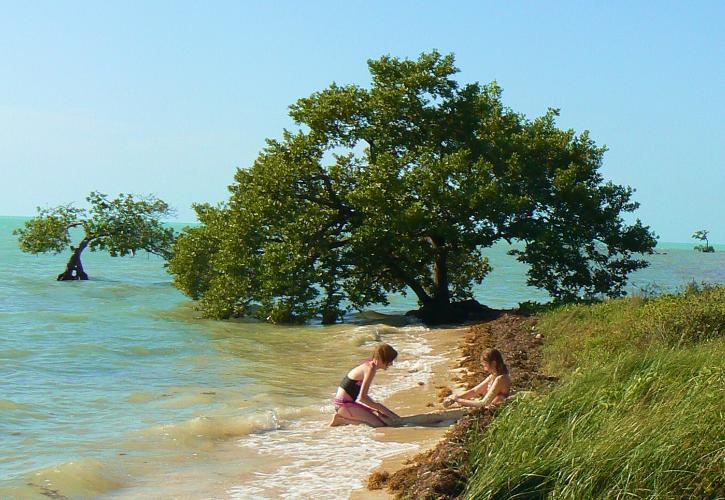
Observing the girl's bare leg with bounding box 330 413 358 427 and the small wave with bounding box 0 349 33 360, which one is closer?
the girl's bare leg with bounding box 330 413 358 427

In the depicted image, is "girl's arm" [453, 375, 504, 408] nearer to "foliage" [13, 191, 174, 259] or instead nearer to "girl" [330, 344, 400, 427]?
"girl" [330, 344, 400, 427]

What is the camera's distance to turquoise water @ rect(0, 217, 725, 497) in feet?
35.1

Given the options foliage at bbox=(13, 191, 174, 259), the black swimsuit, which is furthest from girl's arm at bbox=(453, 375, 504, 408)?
foliage at bbox=(13, 191, 174, 259)

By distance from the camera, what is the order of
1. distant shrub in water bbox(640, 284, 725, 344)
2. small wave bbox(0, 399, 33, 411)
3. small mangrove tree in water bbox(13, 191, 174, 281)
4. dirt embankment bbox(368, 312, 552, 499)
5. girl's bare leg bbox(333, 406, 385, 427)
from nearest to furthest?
dirt embankment bbox(368, 312, 552, 499) → girl's bare leg bbox(333, 406, 385, 427) → distant shrub in water bbox(640, 284, 725, 344) → small wave bbox(0, 399, 33, 411) → small mangrove tree in water bbox(13, 191, 174, 281)

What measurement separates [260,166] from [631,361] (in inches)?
716

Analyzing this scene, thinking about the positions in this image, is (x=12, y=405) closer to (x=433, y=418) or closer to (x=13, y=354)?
(x=13, y=354)

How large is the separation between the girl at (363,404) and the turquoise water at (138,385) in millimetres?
992

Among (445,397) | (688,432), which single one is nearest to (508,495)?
(688,432)

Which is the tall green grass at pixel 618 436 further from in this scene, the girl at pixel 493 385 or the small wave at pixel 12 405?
the small wave at pixel 12 405

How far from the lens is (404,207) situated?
2455 cm

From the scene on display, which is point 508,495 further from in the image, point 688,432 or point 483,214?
point 483,214

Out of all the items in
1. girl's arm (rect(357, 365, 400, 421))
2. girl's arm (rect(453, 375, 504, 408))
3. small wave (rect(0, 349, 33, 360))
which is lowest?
small wave (rect(0, 349, 33, 360))

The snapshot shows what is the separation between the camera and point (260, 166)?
26.5 metres

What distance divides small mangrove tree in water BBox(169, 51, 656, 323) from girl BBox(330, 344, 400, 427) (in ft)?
38.8
